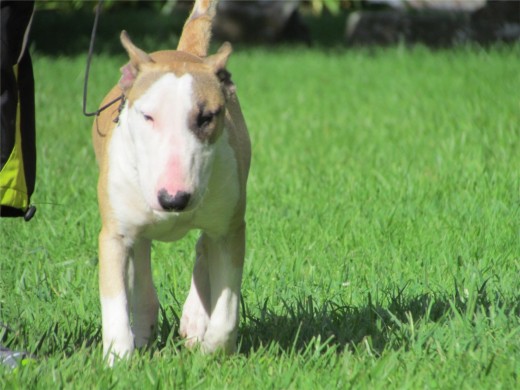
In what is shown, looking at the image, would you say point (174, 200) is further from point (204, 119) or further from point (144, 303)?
point (144, 303)

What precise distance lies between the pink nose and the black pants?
0.79 metres

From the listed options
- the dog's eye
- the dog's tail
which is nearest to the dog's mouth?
the dog's eye

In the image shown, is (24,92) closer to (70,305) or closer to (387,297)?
(70,305)

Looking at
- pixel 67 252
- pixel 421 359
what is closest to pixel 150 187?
pixel 421 359

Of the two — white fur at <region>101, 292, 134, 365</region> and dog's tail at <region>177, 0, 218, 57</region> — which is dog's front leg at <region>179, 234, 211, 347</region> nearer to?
white fur at <region>101, 292, 134, 365</region>

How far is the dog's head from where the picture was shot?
301 cm

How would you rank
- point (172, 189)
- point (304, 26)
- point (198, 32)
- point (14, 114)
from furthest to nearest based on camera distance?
point (304, 26)
point (198, 32)
point (14, 114)
point (172, 189)

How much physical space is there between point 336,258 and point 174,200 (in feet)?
6.52

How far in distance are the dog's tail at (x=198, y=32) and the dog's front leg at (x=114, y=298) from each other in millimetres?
972

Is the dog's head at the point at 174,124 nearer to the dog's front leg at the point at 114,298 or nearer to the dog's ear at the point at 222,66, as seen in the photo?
the dog's ear at the point at 222,66

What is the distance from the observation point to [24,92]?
376cm

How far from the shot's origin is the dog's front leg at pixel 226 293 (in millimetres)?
3641

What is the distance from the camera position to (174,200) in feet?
9.79

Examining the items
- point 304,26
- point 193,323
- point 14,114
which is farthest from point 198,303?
point 304,26
